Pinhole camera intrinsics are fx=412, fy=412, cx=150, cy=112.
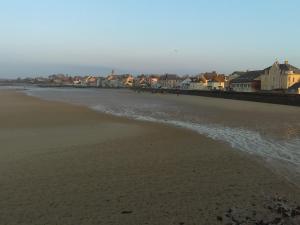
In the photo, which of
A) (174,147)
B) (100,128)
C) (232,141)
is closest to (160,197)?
(174,147)

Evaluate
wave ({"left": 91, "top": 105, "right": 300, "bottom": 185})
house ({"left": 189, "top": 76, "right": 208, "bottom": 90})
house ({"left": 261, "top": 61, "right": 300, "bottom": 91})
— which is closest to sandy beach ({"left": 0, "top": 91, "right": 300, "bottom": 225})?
wave ({"left": 91, "top": 105, "right": 300, "bottom": 185})

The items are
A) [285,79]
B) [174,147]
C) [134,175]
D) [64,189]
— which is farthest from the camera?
[285,79]

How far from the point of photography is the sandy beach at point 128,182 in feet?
19.5

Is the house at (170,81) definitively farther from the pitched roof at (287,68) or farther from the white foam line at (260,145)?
the white foam line at (260,145)

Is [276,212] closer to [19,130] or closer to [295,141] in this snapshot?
[295,141]

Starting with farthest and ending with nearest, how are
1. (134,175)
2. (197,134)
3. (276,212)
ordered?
(197,134), (134,175), (276,212)

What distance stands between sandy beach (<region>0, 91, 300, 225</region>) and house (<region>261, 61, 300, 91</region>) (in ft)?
214

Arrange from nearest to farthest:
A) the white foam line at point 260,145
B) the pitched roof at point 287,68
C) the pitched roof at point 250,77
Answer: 1. the white foam line at point 260,145
2. the pitched roof at point 287,68
3. the pitched roof at point 250,77

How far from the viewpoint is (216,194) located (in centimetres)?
708

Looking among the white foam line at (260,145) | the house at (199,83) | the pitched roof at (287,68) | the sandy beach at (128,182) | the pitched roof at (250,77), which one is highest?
the pitched roof at (287,68)

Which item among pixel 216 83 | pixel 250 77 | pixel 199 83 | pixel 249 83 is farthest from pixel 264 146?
pixel 199 83

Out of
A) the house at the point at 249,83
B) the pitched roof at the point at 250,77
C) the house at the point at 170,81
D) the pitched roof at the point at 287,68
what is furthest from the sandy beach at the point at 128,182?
the house at the point at 170,81

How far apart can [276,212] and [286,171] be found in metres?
3.72

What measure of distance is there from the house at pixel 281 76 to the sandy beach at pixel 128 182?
65183mm
